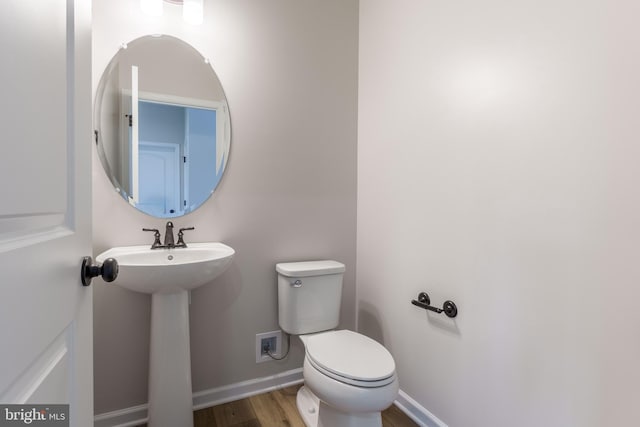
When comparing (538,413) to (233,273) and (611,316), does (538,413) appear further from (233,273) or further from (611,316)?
(233,273)

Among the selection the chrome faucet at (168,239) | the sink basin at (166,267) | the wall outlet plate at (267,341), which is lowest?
the wall outlet plate at (267,341)

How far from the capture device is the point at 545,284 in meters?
1.02

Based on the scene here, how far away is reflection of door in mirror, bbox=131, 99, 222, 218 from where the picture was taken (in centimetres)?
145

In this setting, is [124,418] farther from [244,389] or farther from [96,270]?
[96,270]

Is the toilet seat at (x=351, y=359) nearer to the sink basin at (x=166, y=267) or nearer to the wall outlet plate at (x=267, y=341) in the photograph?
the wall outlet plate at (x=267, y=341)

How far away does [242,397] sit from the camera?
1648 mm

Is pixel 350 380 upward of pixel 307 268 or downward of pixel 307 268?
downward

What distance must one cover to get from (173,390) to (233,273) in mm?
574

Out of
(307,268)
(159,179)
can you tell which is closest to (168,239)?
(159,179)

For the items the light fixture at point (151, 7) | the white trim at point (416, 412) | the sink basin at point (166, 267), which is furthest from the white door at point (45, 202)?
the white trim at point (416, 412)

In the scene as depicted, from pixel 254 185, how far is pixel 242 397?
1.17 meters

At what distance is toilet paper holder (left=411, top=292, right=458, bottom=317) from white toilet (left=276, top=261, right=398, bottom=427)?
28 cm

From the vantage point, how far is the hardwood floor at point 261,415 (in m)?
1.47

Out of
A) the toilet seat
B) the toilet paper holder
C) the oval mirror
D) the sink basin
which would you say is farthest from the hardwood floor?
the oval mirror
